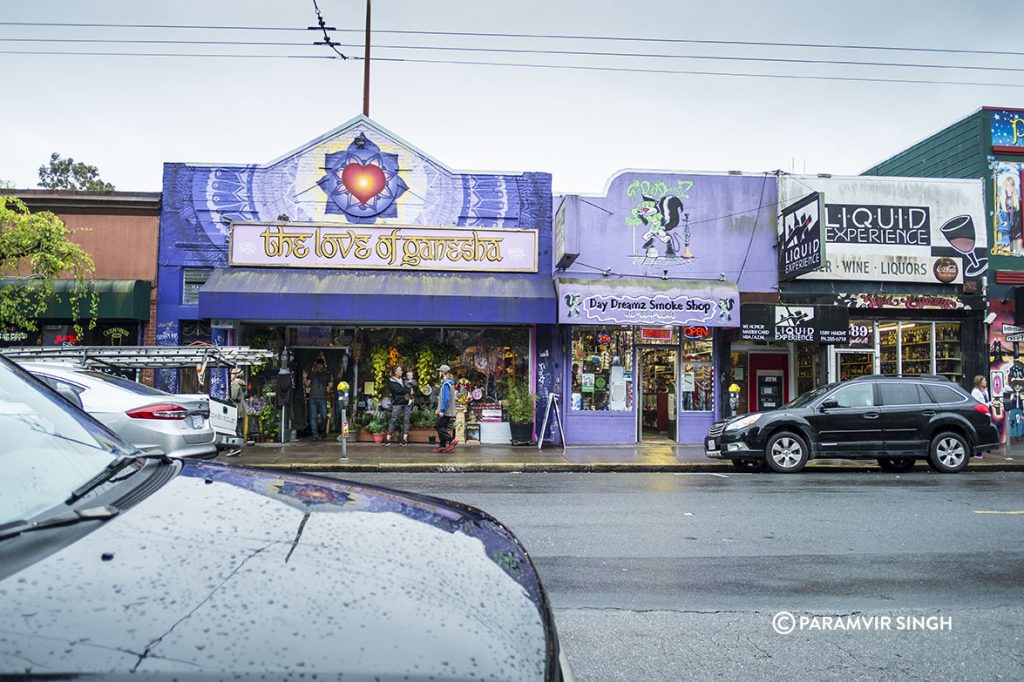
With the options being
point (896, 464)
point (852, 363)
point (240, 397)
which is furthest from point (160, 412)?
point (852, 363)

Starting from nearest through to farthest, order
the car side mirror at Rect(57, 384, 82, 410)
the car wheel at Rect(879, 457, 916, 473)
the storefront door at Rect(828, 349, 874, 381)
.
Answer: the car side mirror at Rect(57, 384, 82, 410), the car wheel at Rect(879, 457, 916, 473), the storefront door at Rect(828, 349, 874, 381)

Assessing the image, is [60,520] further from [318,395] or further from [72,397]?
[318,395]

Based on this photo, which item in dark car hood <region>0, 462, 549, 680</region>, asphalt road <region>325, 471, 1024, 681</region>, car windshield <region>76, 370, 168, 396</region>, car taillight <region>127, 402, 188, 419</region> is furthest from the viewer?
car windshield <region>76, 370, 168, 396</region>

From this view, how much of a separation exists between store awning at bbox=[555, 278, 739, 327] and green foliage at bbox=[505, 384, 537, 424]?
1.88 meters

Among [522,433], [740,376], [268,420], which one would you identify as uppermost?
[740,376]

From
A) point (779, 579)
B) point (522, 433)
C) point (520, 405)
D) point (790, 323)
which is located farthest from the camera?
point (790, 323)

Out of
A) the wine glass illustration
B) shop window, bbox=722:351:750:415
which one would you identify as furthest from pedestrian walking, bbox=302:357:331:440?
the wine glass illustration

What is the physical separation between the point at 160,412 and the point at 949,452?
12702mm

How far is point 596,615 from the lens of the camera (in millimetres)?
4223

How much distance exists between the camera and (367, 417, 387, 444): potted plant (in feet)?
50.9

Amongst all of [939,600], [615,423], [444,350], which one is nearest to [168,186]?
[444,350]

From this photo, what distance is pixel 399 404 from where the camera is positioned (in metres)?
15.1

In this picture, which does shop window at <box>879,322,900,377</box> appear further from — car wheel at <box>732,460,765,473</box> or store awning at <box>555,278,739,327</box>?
car wheel at <box>732,460,765,473</box>

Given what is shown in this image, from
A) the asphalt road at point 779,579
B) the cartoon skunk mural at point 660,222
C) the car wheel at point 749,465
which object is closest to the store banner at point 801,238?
the cartoon skunk mural at point 660,222
